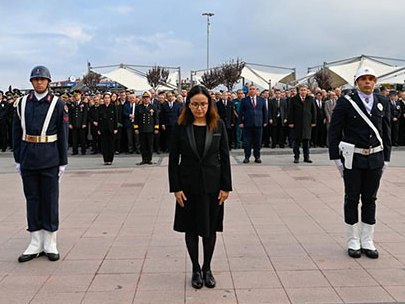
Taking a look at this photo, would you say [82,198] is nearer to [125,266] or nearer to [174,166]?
[125,266]

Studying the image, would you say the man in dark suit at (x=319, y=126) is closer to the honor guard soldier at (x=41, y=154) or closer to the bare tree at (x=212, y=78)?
the honor guard soldier at (x=41, y=154)

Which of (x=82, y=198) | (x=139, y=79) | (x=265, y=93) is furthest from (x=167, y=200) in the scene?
(x=139, y=79)

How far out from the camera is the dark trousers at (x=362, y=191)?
17.8ft

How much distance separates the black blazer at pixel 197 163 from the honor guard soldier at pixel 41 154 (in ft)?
5.35

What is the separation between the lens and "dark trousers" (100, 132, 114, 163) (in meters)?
13.3

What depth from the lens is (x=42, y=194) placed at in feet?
17.9

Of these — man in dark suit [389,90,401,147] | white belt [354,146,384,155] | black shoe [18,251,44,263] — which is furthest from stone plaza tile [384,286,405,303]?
man in dark suit [389,90,401,147]

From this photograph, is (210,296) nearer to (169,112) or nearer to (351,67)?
(169,112)

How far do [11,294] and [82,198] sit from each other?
4.57 meters

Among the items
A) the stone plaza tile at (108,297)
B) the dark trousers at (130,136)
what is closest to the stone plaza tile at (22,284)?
the stone plaza tile at (108,297)

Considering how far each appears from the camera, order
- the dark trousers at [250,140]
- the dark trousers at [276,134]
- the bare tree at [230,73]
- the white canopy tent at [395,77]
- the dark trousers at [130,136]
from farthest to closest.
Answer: the bare tree at [230,73]
the white canopy tent at [395,77]
the dark trousers at [276,134]
the dark trousers at [130,136]
the dark trousers at [250,140]

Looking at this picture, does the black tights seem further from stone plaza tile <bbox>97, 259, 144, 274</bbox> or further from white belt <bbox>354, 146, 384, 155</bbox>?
white belt <bbox>354, 146, 384, 155</bbox>

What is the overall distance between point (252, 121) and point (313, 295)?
9.01 meters

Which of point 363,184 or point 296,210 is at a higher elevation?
point 363,184
